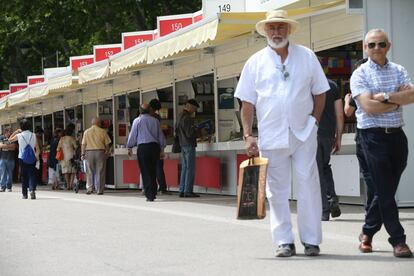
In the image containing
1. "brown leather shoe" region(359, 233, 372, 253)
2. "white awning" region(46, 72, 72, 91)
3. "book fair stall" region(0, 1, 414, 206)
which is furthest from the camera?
"white awning" region(46, 72, 72, 91)

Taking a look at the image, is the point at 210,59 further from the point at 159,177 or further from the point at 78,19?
the point at 78,19

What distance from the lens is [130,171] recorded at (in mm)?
23172

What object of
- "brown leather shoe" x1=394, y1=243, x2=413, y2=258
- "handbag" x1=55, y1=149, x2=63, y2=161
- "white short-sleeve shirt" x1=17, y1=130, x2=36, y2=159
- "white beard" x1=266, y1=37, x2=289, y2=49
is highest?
"white beard" x1=266, y1=37, x2=289, y2=49

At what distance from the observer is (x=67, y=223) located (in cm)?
1274

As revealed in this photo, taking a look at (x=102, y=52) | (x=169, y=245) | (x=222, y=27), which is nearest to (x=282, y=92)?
(x=169, y=245)

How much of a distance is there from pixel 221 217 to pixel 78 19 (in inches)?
869

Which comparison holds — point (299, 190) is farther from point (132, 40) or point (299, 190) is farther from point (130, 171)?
point (132, 40)

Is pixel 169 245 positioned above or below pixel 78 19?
below

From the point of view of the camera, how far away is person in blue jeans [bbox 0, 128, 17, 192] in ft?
83.3

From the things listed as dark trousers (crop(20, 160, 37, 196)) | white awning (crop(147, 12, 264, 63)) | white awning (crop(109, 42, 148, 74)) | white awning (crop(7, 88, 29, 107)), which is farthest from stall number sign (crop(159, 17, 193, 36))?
white awning (crop(7, 88, 29, 107))

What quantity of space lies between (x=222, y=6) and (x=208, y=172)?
3300 mm

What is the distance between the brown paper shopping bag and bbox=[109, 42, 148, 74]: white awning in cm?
957

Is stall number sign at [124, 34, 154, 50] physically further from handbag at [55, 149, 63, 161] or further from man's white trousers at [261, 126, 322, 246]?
man's white trousers at [261, 126, 322, 246]

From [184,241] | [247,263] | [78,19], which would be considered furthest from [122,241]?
[78,19]
